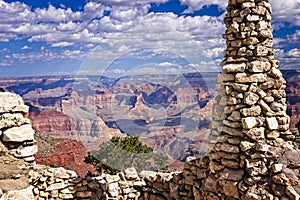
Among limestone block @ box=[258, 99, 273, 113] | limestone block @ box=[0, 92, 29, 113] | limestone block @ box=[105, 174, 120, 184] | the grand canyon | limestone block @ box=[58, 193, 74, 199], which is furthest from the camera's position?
the grand canyon

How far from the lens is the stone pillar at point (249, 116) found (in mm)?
7078

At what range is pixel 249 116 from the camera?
7.31m

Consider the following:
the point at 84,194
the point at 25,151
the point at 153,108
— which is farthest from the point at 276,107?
the point at 153,108

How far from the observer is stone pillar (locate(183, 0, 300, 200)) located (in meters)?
7.08

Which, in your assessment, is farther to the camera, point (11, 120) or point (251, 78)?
point (11, 120)

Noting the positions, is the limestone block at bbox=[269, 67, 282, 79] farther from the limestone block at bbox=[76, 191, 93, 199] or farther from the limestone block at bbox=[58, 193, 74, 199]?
the limestone block at bbox=[58, 193, 74, 199]

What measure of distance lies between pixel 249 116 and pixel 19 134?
5.02 meters

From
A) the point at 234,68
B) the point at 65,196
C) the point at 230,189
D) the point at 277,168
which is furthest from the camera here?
the point at 65,196

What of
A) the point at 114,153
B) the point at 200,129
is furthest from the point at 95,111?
the point at 200,129

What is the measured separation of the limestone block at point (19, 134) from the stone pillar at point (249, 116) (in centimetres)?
413

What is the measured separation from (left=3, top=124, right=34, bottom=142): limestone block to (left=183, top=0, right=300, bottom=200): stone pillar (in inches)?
162

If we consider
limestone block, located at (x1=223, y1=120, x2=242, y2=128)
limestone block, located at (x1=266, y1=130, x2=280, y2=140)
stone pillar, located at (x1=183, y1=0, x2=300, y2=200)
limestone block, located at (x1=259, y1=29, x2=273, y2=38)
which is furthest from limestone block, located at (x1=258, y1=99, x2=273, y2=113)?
limestone block, located at (x1=259, y1=29, x2=273, y2=38)

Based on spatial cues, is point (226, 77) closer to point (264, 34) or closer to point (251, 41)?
point (251, 41)

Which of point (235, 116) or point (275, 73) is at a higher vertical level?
point (275, 73)
